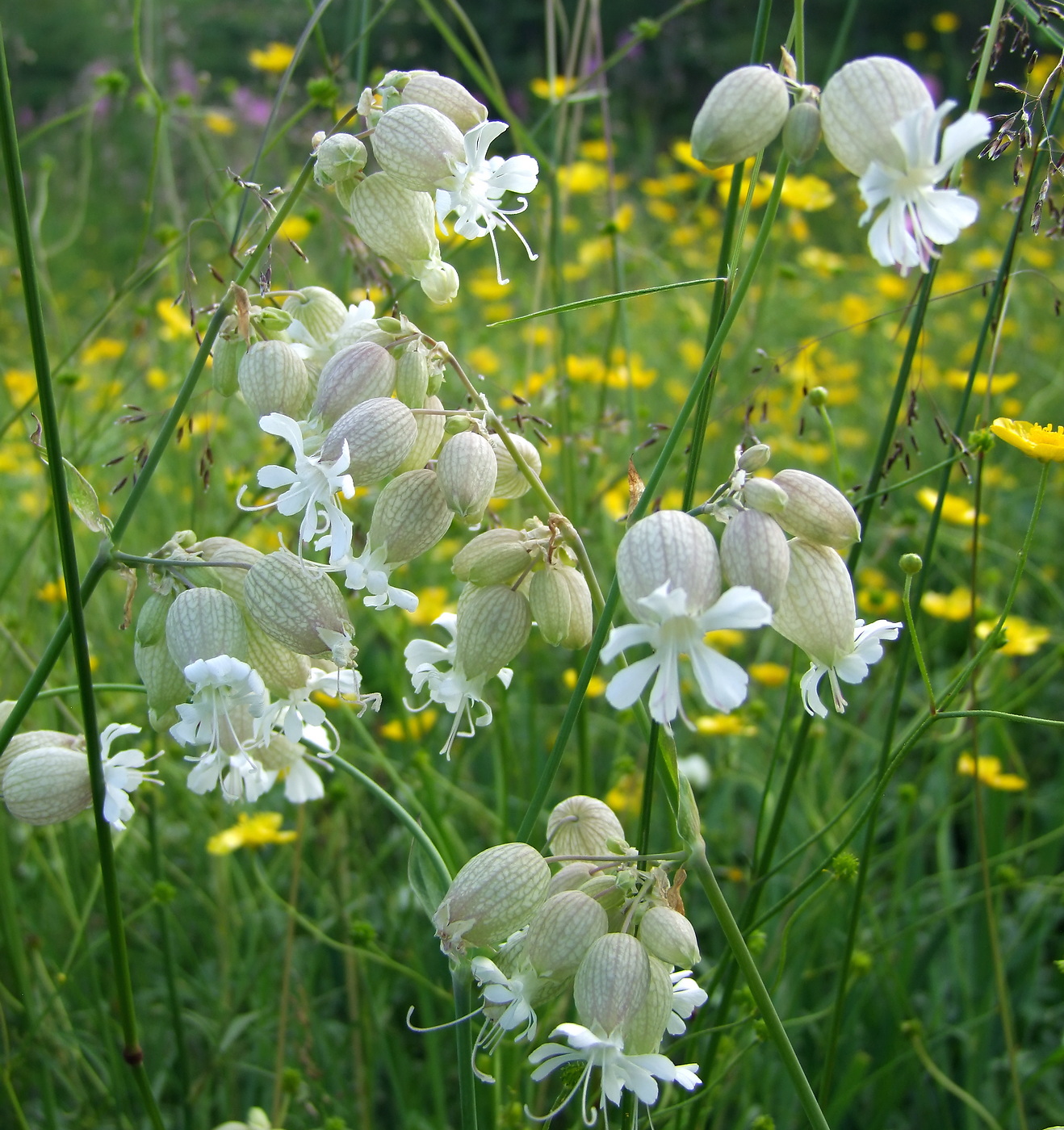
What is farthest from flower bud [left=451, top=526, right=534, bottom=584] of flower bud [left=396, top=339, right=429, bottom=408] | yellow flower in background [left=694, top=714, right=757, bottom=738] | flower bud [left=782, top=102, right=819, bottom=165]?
yellow flower in background [left=694, top=714, right=757, bottom=738]

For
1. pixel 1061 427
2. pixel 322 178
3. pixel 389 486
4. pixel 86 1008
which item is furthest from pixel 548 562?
pixel 86 1008

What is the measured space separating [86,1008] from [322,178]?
117cm

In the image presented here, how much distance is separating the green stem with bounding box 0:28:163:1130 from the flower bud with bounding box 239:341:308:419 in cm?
14

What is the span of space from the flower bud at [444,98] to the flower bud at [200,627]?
0.40 metres

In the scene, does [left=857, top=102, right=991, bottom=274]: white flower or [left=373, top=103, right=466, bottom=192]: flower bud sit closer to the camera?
[left=857, top=102, right=991, bottom=274]: white flower

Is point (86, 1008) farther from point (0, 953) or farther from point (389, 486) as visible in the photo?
point (389, 486)

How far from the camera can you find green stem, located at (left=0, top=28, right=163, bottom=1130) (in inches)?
28.5

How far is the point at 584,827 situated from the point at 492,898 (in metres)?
0.13

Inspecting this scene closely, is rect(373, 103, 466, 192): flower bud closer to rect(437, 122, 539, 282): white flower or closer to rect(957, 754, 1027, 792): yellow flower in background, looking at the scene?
rect(437, 122, 539, 282): white flower

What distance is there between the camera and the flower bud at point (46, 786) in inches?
34.4

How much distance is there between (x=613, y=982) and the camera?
2.36 ft

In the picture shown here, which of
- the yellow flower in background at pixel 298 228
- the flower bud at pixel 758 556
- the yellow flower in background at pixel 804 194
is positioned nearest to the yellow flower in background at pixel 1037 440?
the flower bud at pixel 758 556

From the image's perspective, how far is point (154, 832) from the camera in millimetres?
1274

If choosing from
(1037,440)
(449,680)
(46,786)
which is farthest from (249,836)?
(1037,440)
